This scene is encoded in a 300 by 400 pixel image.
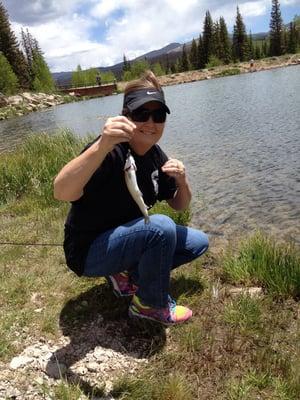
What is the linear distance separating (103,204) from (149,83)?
999 millimetres

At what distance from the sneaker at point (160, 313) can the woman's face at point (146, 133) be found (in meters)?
1.22

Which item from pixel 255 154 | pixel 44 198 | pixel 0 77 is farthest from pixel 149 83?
pixel 0 77

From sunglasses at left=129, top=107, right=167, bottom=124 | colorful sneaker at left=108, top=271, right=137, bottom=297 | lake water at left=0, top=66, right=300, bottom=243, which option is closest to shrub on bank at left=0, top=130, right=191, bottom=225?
lake water at left=0, top=66, right=300, bottom=243

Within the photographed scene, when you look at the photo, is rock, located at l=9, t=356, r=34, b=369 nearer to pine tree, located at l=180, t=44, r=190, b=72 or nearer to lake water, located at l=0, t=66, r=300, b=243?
lake water, located at l=0, t=66, r=300, b=243

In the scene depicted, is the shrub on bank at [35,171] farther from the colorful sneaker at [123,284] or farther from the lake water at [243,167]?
the colorful sneaker at [123,284]

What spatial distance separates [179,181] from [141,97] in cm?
92

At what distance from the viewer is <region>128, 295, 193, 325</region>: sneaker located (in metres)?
3.55

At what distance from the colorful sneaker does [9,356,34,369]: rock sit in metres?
1.02

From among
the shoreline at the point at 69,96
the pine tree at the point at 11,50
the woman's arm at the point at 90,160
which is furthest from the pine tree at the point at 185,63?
the woman's arm at the point at 90,160

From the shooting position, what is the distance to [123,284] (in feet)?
13.0

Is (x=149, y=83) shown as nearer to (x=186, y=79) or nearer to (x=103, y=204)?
(x=103, y=204)

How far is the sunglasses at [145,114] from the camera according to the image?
326cm

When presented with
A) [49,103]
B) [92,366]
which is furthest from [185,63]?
[92,366]

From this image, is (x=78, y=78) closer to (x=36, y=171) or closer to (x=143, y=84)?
(x=36, y=171)
